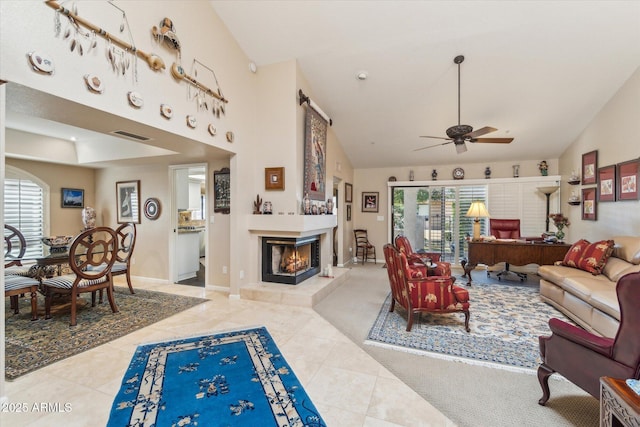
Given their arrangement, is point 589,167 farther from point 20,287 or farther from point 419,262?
point 20,287

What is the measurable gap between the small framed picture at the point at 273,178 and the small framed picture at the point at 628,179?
16.2 feet

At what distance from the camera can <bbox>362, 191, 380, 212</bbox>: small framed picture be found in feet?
25.2

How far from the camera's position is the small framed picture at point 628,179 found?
383 centimetres

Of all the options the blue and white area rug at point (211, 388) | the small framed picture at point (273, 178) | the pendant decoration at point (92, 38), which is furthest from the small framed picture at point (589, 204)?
the pendant decoration at point (92, 38)

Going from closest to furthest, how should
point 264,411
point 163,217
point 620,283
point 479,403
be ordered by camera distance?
1. point 620,283
2. point 264,411
3. point 479,403
4. point 163,217

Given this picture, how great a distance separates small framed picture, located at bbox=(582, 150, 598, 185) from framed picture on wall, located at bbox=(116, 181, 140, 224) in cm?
826

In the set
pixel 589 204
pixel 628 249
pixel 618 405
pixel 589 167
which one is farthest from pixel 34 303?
Answer: pixel 589 167

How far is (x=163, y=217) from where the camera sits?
5.12 m

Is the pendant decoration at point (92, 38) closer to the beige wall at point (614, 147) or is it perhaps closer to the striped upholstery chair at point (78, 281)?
the striped upholstery chair at point (78, 281)

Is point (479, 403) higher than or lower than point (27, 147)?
lower

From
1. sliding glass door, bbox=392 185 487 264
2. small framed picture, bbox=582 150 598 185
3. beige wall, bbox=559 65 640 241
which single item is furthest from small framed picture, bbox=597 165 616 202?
sliding glass door, bbox=392 185 487 264

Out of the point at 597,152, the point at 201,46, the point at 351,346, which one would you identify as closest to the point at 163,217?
the point at 201,46

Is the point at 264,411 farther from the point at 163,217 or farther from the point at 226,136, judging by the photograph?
the point at 163,217

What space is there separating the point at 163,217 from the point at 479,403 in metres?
5.26
